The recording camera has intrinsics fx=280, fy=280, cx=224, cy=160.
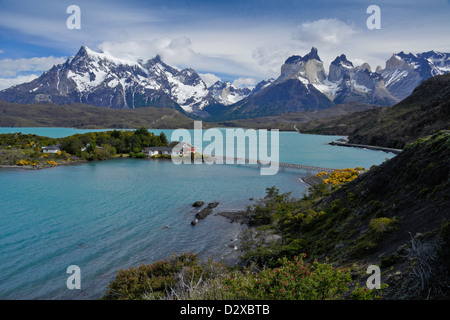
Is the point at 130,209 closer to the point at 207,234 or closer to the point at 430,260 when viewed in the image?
the point at 207,234

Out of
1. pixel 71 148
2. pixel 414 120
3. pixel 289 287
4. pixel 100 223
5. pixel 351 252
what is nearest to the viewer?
pixel 289 287

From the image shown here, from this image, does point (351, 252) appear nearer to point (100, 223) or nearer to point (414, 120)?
point (100, 223)

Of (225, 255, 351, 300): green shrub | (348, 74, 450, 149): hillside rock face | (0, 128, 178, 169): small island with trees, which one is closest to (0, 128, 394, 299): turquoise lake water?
(225, 255, 351, 300): green shrub

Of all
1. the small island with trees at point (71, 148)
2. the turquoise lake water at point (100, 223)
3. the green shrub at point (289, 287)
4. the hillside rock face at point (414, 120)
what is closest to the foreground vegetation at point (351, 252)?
the green shrub at point (289, 287)

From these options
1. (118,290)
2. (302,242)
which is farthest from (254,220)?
(118,290)

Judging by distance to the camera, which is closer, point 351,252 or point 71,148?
point 351,252

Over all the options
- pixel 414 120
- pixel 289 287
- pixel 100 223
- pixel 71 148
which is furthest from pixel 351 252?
pixel 414 120

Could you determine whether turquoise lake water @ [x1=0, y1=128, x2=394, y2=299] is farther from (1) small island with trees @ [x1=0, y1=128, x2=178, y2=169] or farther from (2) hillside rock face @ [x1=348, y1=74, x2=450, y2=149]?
(2) hillside rock face @ [x1=348, y1=74, x2=450, y2=149]
